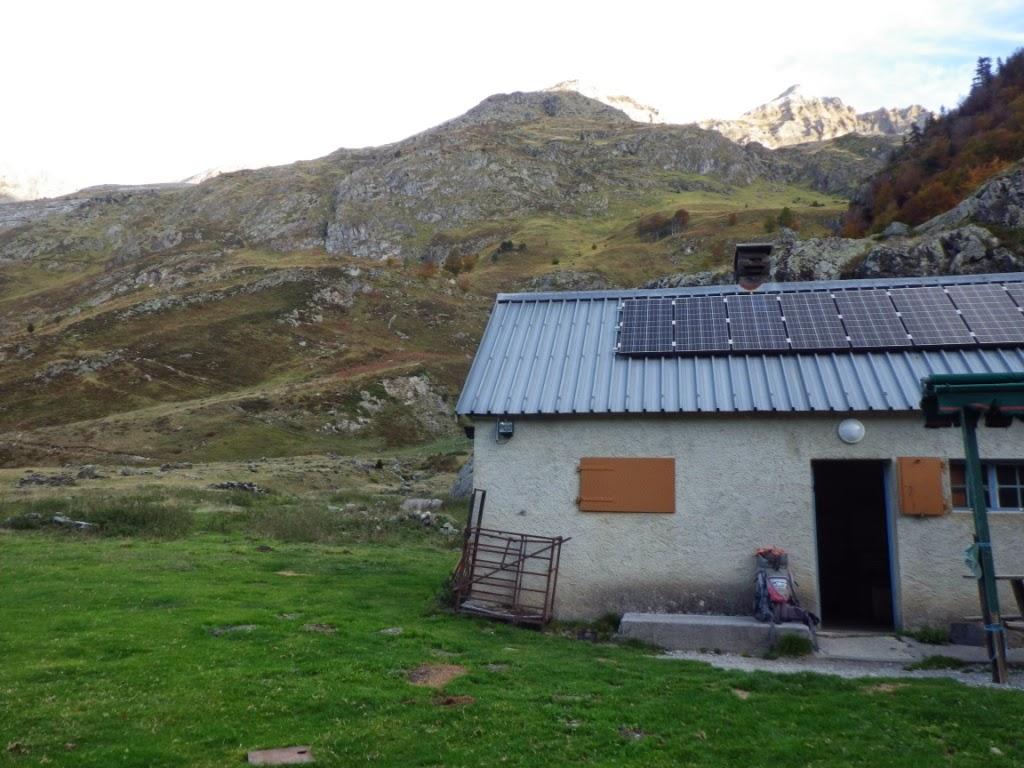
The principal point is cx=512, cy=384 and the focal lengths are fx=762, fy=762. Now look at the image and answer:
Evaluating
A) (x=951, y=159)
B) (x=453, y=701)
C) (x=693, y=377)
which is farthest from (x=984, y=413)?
(x=951, y=159)

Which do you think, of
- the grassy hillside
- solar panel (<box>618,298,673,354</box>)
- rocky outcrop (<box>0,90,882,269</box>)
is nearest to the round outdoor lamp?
solar panel (<box>618,298,673,354</box>)

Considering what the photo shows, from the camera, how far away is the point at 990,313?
1605 cm

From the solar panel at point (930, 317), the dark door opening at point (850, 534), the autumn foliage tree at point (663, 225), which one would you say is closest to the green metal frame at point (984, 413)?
the solar panel at point (930, 317)

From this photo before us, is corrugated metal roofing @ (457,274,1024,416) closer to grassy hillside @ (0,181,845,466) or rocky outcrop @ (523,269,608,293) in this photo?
grassy hillside @ (0,181,845,466)

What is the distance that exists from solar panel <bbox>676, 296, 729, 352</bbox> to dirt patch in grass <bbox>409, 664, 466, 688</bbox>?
863cm

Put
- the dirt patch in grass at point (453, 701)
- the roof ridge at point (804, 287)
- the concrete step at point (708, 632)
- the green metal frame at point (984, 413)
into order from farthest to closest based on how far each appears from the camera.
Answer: the roof ridge at point (804, 287) < the concrete step at point (708, 632) < the green metal frame at point (984, 413) < the dirt patch in grass at point (453, 701)

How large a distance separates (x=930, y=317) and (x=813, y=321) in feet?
7.72

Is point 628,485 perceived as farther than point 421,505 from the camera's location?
No

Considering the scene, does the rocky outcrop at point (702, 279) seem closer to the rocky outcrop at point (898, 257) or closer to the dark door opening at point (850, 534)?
the rocky outcrop at point (898, 257)

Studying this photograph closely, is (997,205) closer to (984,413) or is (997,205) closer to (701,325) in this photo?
(701,325)

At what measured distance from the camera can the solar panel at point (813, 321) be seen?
15.8 m

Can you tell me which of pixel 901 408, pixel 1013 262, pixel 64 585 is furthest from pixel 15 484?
pixel 1013 262

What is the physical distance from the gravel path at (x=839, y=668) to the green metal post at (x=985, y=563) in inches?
15.0

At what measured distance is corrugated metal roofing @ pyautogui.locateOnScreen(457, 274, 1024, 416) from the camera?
47.0ft
